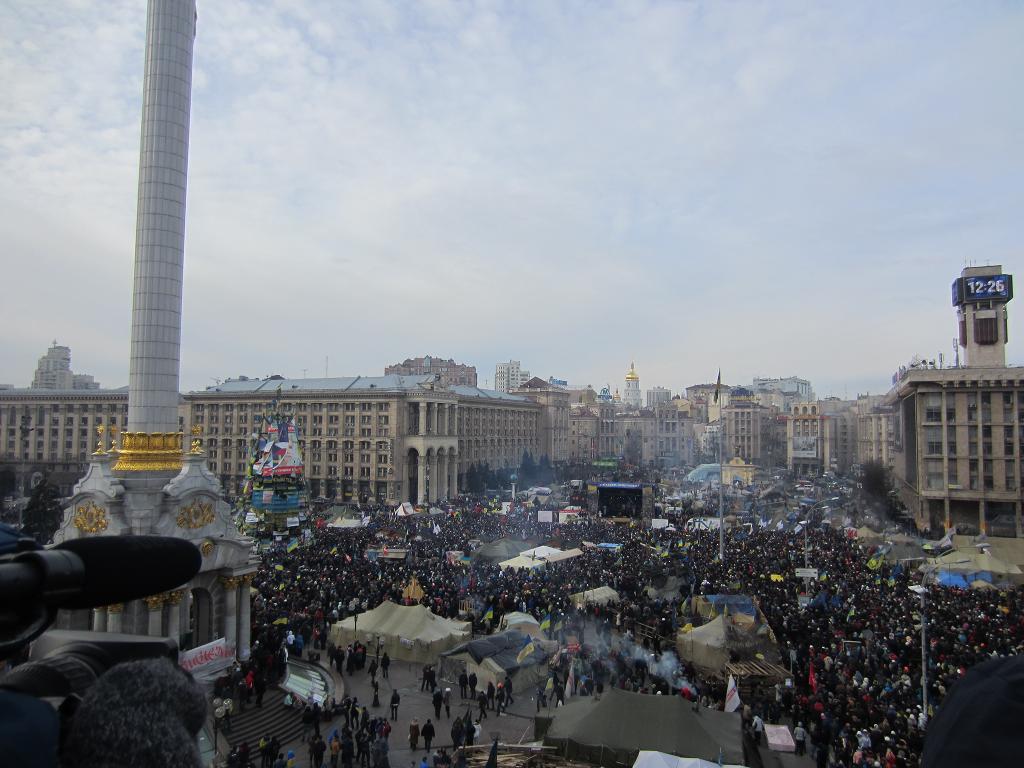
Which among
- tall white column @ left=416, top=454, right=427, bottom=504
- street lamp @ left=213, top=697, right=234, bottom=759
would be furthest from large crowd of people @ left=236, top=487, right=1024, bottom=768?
tall white column @ left=416, top=454, right=427, bottom=504

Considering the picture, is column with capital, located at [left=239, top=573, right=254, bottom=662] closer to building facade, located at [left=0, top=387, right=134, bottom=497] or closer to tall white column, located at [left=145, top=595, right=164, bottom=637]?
tall white column, located at [left=145, top=595, right=164, bottom=637]

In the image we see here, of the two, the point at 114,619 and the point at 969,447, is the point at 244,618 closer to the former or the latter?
the point at 114,619

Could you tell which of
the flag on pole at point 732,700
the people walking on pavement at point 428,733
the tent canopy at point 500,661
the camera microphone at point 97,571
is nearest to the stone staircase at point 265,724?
→ the people walking on pavement at point 428,733

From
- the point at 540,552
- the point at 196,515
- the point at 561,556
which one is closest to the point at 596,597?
the point at 561,556

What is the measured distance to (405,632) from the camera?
22.0 m

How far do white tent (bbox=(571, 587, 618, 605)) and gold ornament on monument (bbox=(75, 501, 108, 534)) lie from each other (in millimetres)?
16157

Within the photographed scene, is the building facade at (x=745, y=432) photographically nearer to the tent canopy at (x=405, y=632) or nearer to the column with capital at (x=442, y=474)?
the column with capital at (x=442, y=474)

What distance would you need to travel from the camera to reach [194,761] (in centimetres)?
222

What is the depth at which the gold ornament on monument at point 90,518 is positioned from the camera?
18469 mm

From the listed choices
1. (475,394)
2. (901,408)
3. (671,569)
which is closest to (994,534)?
(901,408)

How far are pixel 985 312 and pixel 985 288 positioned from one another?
6.39 feet

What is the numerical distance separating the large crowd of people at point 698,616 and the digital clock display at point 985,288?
94.3 ft

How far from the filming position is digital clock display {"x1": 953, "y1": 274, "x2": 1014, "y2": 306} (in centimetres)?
5469

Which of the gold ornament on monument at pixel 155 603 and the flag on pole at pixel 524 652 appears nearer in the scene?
the gold ornament on monument at pixel 155 603
